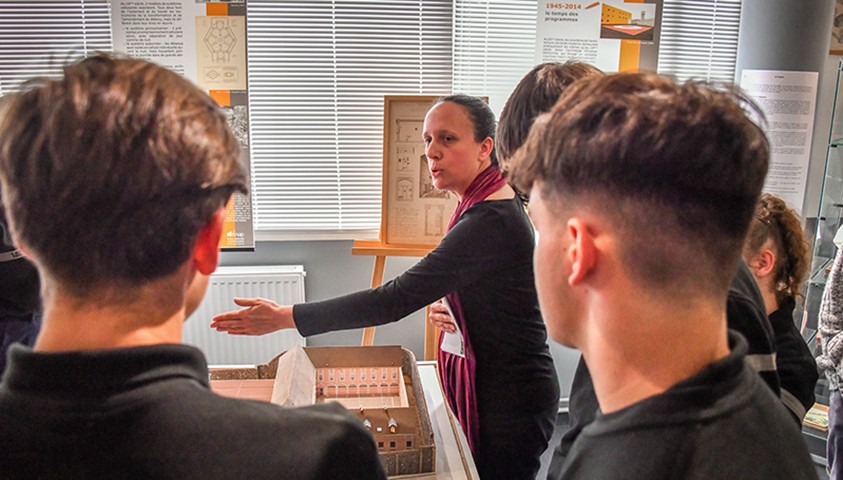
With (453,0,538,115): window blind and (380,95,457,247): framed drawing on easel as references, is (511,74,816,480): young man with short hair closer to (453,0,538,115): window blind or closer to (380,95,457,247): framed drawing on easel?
(380,95,457,247): framed drawing on easel

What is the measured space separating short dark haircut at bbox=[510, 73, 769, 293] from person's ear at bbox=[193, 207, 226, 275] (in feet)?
1.29

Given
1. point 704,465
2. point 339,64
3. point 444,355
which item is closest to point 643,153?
point 704,465

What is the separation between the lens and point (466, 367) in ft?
5.32

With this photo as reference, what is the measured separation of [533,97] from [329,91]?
2.03 meters

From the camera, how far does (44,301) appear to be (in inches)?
22.8

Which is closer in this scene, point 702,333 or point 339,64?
point 702,333

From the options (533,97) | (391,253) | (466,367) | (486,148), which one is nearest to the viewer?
(533,97)

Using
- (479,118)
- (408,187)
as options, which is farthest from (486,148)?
(408,187)

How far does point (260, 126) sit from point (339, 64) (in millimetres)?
544

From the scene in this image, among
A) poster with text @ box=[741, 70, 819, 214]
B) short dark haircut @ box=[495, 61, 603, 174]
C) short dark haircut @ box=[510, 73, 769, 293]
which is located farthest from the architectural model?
poster with text @ box=[741, 70, 819, 214]

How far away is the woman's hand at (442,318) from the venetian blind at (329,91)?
55.5 inches

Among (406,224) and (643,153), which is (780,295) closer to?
(643,153)

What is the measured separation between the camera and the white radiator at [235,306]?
2984mm

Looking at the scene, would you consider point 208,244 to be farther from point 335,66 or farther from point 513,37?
point 513,37
